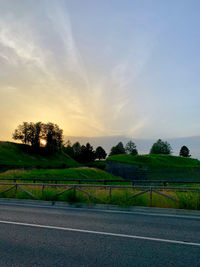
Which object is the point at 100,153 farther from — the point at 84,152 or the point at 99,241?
the point at 99,241

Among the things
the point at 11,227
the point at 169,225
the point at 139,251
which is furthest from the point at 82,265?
the point at 169,225

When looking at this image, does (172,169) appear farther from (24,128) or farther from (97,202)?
(24,128)

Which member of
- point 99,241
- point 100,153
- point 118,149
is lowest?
point 99,241

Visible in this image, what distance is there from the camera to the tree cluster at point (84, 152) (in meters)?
133

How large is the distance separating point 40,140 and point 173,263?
10406 centimetres

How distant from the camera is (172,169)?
2485 inches

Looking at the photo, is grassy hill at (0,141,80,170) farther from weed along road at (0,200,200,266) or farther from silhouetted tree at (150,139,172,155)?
weed along road at (0,200,200,266)

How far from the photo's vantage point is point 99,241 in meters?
6.45

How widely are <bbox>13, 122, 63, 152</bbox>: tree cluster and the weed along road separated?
96.1 metres

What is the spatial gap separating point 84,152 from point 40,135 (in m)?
34.5

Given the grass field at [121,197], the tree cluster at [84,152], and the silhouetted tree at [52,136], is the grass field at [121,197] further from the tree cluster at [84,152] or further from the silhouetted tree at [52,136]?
the tree cluster at [84,152]

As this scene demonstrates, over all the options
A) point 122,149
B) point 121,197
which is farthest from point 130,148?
point 121,197

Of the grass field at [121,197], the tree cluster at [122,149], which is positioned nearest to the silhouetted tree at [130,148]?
the tree cluster at [122,149]

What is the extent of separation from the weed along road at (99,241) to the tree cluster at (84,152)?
12306 centimetres
